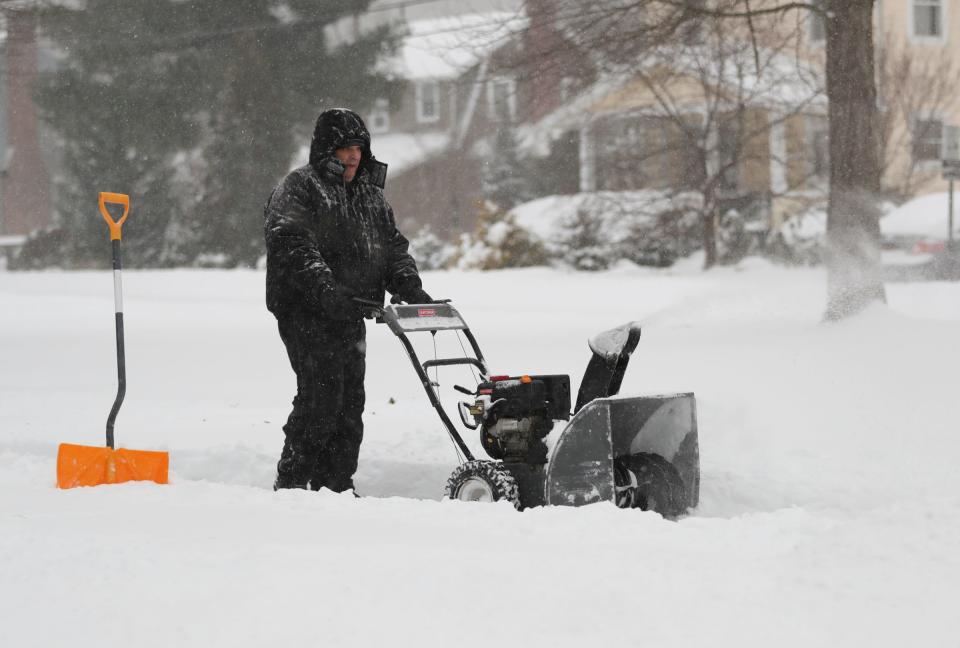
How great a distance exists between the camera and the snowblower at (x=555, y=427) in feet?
15.6

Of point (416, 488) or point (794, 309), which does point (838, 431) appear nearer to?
point (416, 488)

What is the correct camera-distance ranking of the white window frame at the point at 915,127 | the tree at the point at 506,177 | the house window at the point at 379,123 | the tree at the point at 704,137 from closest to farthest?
the tree at the point at 704,137 → the white window frame at the point at 915,127 → the tree at the point at 506,177 → the house window at the point at 379,123

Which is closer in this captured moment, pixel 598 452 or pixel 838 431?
pixel 598 452

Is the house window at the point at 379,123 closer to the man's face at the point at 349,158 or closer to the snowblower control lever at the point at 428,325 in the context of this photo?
the man's face at the point at 349,158

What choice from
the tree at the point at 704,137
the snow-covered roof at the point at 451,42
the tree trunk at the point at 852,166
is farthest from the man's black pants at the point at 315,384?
the tree at the point at 704,137

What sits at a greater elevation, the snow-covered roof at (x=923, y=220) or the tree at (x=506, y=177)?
the tree at (x=506, y=177)

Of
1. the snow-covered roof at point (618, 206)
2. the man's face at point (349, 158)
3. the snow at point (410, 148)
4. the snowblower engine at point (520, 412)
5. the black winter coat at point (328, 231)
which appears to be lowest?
the snowblower engine at point (520, 412)

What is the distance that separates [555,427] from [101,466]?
6.95 ft

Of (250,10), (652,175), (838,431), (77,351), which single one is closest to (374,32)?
(250,10)

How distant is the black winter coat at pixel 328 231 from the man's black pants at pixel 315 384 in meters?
0.12

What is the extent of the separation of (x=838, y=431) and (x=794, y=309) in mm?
7247

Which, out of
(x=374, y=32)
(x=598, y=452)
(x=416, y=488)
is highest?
(x=374, y=32)

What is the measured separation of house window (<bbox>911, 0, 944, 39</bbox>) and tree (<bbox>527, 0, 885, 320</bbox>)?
17623mm

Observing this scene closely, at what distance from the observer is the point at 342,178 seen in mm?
5410
